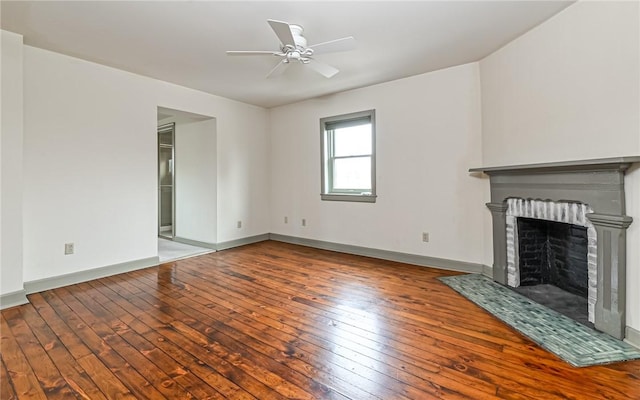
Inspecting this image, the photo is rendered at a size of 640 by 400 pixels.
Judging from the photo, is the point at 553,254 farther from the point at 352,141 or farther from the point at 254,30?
the point at 254,30

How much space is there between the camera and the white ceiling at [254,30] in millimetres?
2486

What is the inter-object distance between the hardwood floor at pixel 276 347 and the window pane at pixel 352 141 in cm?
225

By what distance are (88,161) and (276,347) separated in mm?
3189

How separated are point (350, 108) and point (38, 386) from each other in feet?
14.8

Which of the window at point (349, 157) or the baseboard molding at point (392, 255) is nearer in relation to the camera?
the baseboard molding at point (392, 255)

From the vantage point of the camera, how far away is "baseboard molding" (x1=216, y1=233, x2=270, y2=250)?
5199 millimetres

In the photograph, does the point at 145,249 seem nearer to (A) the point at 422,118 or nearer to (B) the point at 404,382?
(B) the point at 404,382

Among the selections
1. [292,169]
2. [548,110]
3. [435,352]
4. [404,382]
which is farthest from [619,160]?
[292,169]

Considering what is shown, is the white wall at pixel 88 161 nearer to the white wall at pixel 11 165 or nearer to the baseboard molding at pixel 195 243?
the white wall at pixel 11 165

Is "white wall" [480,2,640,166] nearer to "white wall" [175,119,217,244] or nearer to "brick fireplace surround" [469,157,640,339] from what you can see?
"brick fireplace surround" [469,157,640,339]

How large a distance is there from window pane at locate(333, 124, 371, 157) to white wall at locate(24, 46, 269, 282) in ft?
7.54

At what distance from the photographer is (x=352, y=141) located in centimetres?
501

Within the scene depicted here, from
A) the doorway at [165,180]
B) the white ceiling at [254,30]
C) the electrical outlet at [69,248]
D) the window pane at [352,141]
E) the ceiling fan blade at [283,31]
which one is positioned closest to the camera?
the ceiling fan blade at [283,31]

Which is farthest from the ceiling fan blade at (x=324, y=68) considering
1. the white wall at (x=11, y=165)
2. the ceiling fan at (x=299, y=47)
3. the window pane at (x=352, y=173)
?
the white wall at (x=11, y=165)
